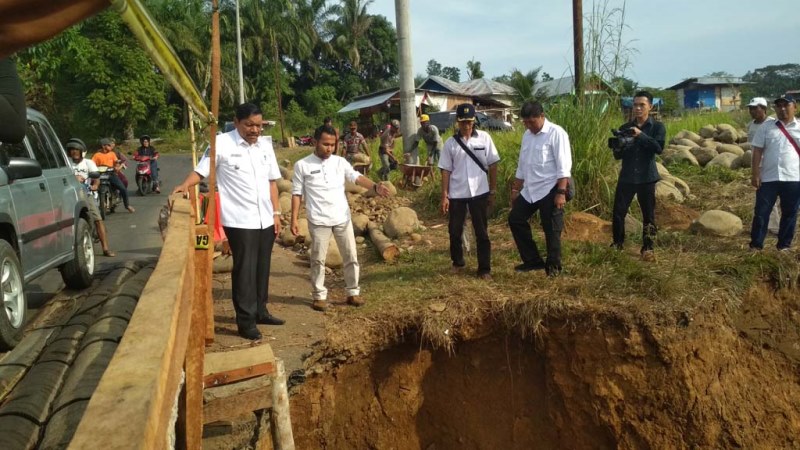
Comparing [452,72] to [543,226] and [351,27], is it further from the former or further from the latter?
[543,226]

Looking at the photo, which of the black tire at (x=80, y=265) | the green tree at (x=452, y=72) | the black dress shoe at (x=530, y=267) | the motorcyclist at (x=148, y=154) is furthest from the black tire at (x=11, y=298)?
the green tree at (x=452, y=72)

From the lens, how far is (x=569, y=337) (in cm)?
533

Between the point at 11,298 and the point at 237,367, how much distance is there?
2132 mm

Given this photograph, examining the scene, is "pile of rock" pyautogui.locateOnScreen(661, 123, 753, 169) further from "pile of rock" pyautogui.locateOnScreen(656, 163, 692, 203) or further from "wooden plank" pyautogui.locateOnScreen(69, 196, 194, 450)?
"wooden plank" pyautogui.locateOnScreen(69, 196, 194, 450)

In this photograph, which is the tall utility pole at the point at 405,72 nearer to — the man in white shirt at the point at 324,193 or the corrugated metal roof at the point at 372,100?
the man in white shirt at the point at 324,193

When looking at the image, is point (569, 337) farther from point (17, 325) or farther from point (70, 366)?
point (17, 325)

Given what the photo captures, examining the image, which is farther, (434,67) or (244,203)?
(434,67)

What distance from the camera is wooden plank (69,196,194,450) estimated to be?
112 cm

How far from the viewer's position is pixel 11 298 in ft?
14.5

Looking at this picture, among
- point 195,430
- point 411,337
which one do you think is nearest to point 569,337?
point 411,337

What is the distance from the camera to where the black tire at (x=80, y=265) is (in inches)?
231

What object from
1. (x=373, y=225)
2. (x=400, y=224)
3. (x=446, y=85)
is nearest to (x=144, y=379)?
(x=400, y=224)

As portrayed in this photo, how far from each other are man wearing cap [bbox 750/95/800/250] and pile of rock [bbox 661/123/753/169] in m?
4.85

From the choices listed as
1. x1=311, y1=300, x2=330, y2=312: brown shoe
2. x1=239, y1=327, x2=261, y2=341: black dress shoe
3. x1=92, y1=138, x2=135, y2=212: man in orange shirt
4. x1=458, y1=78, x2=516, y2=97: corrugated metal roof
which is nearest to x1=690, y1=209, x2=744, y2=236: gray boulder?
x1=311, y1=300, x2=330, y2=312: brown shoe
